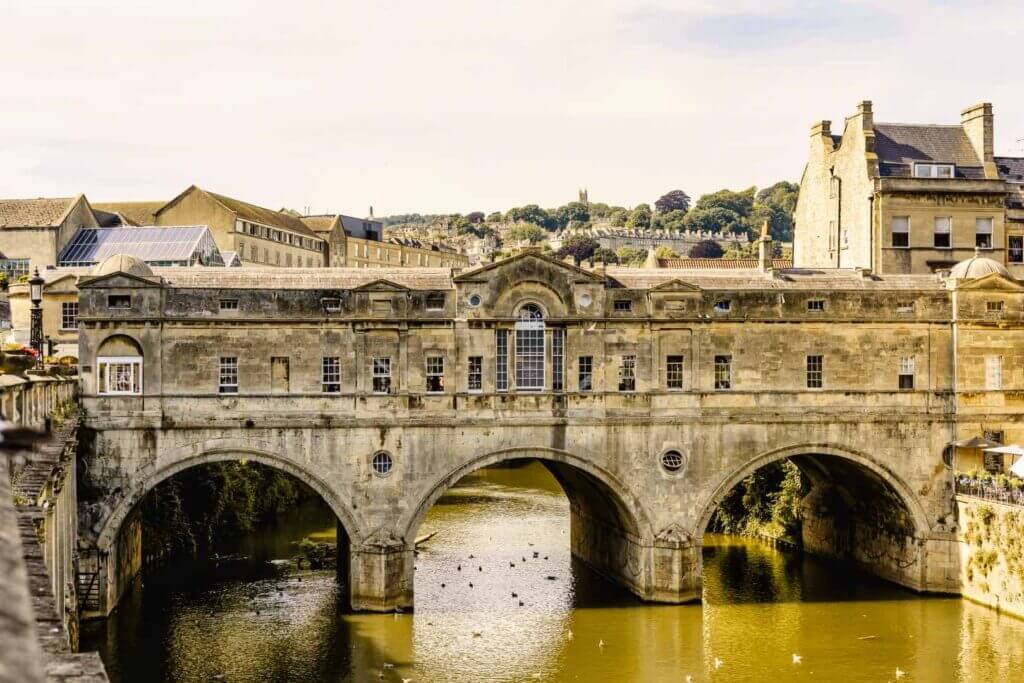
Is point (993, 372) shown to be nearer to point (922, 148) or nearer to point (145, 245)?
point (922, 148)

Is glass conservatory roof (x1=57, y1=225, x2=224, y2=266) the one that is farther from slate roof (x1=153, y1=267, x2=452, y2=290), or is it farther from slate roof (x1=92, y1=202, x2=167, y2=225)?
slate roof (x1=153, y1=267, x2=452, y2=290)

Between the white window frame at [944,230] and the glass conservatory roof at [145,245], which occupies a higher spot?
the glass conservatory roof at [145,245]

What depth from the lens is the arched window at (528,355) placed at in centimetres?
3847

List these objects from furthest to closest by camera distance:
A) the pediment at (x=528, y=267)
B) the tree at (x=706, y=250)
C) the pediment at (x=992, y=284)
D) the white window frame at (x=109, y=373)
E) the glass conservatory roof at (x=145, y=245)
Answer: the tree at (x=706, y=250), the glass conservatory roof at (x=145, y=245), the pediment at (x=992, y=284), the pediment at (x=528, y=267), the white window frame at (x=109, y=373)

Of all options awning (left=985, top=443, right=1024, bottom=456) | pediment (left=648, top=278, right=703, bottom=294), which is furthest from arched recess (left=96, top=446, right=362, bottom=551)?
awning (left=985, top=443, right=1024, bottom=456)

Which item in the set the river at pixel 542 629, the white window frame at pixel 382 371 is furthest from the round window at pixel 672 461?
the white window frame at pixel 382 371

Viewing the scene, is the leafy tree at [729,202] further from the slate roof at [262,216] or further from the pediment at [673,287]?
the pediment at [673,287]

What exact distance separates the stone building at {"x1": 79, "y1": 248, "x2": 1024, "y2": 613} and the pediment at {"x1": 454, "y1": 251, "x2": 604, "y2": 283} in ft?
0.24

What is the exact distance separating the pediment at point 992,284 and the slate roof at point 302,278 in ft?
56.7

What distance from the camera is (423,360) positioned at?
3794 cm

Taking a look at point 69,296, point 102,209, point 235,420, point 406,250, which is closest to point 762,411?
point 235,420

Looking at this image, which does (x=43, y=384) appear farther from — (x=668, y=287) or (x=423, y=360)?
(x=668, y=287)

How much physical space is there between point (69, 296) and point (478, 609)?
60.0ft

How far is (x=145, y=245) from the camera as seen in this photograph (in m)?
63.1
